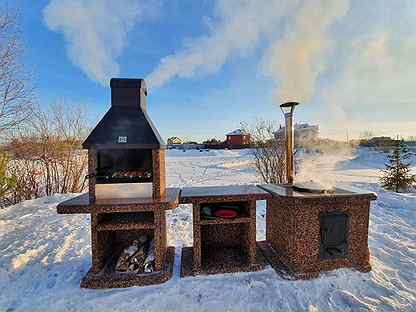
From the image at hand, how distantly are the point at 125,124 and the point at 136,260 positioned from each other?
5.23ft

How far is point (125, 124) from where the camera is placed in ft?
7.59

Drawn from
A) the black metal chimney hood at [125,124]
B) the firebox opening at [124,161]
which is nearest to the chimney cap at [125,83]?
the black metal chimney hood at [125,124]

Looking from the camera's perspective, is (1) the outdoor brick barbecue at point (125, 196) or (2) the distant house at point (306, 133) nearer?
(1) the outdoor brick barbecue at point (125, 196)

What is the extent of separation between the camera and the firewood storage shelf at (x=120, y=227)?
7.13 feet

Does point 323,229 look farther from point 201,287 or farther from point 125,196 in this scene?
point 125,196

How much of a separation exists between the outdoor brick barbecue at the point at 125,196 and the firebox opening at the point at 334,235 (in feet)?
5.53

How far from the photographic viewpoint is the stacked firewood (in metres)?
2.46

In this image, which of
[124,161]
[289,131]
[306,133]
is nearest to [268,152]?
[306,133]

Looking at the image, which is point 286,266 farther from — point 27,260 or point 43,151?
point 43,151

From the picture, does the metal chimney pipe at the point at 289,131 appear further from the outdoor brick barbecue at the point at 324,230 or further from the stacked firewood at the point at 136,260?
the stacked firewood at the point at 136,260

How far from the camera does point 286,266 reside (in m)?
2.51

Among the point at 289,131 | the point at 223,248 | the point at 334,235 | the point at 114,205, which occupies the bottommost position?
the point at 223,248

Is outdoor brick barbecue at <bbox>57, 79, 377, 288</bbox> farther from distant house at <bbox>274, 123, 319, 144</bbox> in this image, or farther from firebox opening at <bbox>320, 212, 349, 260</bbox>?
distant house at <bbox>274, 123, 319, 144</bbox>

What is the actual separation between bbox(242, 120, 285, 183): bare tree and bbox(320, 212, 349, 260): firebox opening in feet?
12.2
